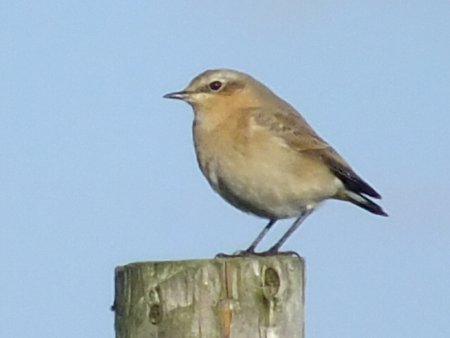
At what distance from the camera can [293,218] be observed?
477 inches

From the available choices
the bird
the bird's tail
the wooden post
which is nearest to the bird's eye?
the bird

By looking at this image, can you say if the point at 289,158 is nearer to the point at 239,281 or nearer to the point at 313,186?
the point at 313,186

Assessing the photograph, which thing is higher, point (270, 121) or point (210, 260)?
point (270, 121)

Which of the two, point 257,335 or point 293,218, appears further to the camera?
point 293,218

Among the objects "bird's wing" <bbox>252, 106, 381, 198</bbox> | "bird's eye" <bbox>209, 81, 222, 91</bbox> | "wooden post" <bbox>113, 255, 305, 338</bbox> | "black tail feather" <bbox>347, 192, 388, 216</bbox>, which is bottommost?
"wooden post" <bbox>113, 255, 305, 338</bbox>

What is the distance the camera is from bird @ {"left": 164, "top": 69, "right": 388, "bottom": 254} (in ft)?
37.0

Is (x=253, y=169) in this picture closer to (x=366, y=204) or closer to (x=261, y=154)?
(x=261, y=154)

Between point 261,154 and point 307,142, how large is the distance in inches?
31.0

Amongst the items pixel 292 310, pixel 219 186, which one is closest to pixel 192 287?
pixel 292 310

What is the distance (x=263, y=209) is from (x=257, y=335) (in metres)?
5.44

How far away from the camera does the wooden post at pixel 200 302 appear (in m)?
6.14

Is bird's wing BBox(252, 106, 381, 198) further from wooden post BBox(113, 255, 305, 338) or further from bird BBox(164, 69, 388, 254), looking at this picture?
wooden post BBox(113, 255, 305, 338)

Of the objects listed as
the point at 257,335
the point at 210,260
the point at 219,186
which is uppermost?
the point at 219,186

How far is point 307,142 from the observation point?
39.1 feet
